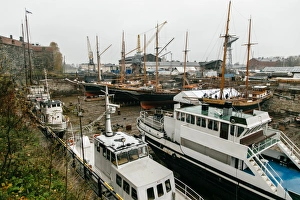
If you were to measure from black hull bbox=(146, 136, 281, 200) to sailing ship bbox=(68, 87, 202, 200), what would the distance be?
Result: 2.66 meters

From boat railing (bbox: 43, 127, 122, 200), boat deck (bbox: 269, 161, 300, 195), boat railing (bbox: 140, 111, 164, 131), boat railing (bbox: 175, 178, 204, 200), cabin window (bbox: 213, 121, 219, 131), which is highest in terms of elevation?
cabin window (bbox: 213, 121, 219, 131)

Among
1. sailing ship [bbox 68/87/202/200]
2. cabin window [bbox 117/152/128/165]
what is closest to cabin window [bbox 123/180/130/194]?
sailing ship [bbox 68/87/202/200]

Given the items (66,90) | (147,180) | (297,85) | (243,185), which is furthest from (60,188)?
(66,90)

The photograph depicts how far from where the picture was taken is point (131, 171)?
8031 mm

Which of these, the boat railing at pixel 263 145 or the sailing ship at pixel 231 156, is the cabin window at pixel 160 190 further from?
the boat railing at pixel 263 145

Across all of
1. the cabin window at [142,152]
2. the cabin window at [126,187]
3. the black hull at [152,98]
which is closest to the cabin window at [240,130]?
the cabin window at [142,152]

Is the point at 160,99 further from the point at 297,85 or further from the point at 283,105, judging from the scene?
the point at 297,85

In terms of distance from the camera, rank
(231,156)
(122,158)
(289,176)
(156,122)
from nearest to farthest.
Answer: (122,158)
(289,176)
(231,156)
(156,122)

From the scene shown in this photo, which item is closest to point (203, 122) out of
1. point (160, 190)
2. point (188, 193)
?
point (188, 193)

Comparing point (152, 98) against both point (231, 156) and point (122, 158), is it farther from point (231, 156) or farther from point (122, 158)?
point (122, 158)

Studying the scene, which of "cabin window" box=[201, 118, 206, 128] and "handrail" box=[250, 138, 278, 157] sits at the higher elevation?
"cabin window" box=[201, 118, 206, 128]

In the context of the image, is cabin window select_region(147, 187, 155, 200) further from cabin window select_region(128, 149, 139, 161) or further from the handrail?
the handrail

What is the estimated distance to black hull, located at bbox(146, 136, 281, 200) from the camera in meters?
9.17

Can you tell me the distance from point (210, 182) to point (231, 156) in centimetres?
215
